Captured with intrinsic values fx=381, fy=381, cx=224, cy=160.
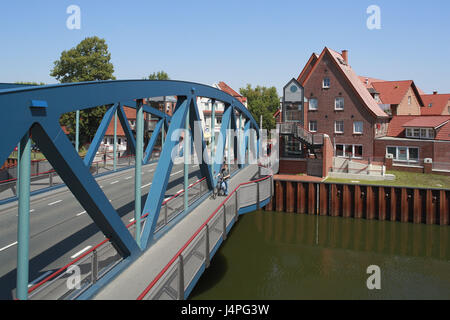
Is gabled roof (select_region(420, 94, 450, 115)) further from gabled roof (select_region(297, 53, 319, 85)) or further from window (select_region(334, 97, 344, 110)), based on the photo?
window (select_region(334, 97, 344, 110))

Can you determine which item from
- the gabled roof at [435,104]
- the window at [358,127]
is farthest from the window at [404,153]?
the gabled roof at [435,104]

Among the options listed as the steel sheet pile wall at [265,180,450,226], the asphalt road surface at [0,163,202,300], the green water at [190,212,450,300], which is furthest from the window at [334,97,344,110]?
the asphalt road surface at [0,163,202,300]

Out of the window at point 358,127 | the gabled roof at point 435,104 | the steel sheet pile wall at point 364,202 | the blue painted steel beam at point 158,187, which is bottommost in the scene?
the steel sheet pile wall at point 364,202

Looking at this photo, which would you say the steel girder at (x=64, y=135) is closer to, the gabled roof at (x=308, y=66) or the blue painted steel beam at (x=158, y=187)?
the blue painted steel beam at (x=158, y=187)

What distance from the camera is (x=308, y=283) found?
16938 millimetres

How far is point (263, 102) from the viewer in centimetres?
8731

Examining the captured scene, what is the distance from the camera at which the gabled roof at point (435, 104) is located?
57.8 meters

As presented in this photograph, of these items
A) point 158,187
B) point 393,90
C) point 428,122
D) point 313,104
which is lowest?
point 158,187

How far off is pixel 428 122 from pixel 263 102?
52.8 meters

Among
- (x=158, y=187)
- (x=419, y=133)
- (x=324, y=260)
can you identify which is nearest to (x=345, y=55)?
(x=419, y=133)

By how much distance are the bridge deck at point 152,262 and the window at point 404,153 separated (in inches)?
1045

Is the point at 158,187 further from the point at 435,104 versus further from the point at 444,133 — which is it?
the point at 435,104
